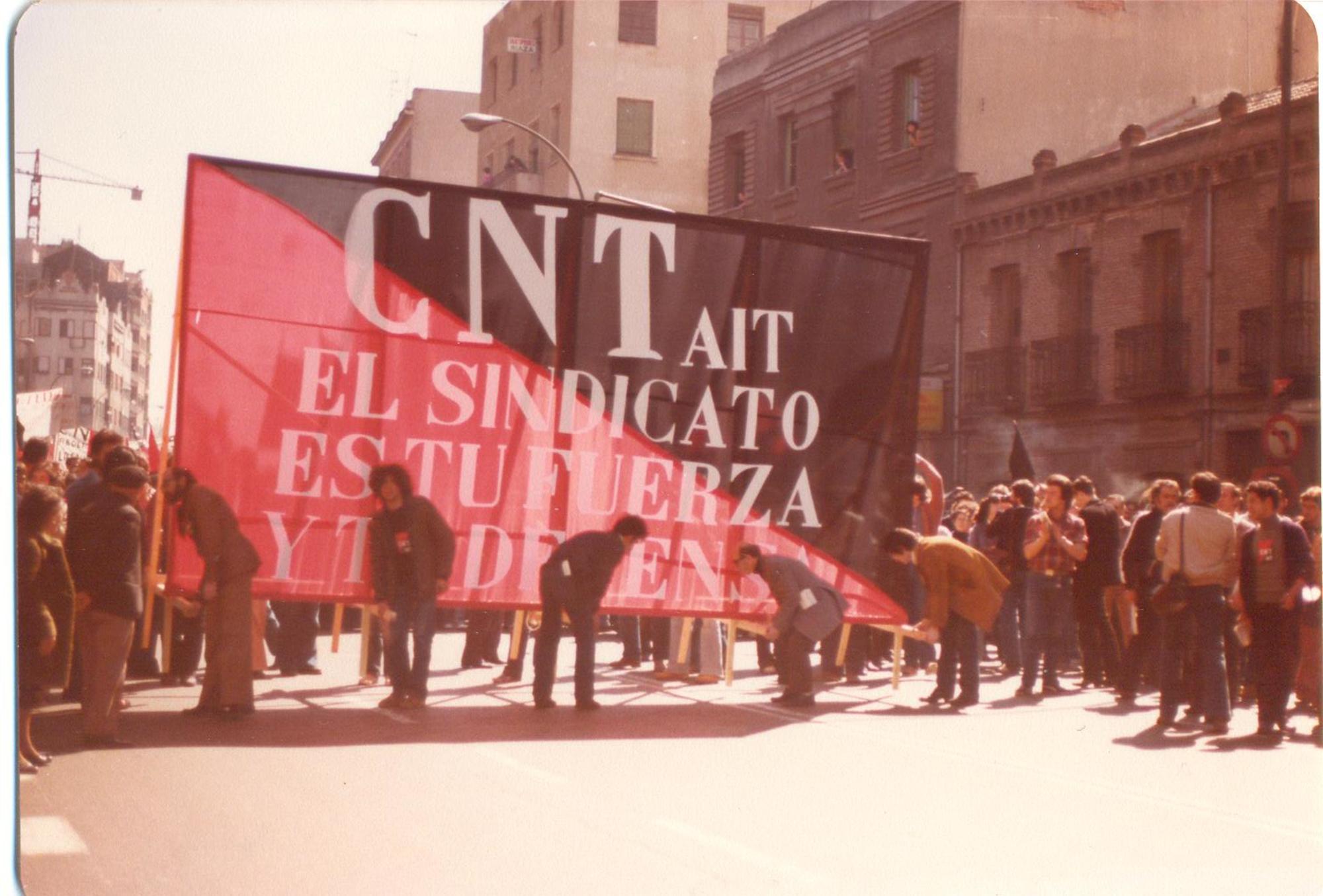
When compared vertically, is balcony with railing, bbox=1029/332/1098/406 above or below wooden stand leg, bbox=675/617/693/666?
above

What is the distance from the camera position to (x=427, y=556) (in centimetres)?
1016

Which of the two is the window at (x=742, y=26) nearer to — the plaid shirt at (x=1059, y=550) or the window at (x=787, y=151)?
the window at (x=787, y=151)

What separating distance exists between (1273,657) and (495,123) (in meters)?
5.73

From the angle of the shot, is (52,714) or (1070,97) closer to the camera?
(52,714)

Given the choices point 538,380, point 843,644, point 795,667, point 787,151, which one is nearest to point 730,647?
point 795,667

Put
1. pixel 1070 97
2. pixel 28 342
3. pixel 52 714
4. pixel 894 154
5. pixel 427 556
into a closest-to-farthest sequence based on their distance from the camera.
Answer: pixel 28 342 < pixel 52 714 < pixel 427 556 < pixel 1070 97 < pixel 894 154

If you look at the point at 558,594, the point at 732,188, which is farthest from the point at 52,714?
the point at 732,188

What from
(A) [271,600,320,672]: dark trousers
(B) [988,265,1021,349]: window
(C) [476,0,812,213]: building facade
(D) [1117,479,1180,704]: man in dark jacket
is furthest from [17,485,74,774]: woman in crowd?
(B) [988,265,1021,349]: window

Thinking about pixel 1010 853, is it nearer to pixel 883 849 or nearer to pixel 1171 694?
pixel 883 849

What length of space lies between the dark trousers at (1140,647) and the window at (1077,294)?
7.08ft

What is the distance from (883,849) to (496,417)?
3.77m

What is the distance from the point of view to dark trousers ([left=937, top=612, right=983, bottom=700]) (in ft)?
42.2

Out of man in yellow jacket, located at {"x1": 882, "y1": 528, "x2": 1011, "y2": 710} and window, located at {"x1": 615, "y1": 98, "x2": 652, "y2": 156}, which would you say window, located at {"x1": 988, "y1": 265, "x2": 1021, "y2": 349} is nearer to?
man in yellow jacket, located at {"x1": 882, "y1": 528, "x2": 1011, "y2": 710}

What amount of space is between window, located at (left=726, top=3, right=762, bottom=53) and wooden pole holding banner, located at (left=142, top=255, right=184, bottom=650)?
304 cm
